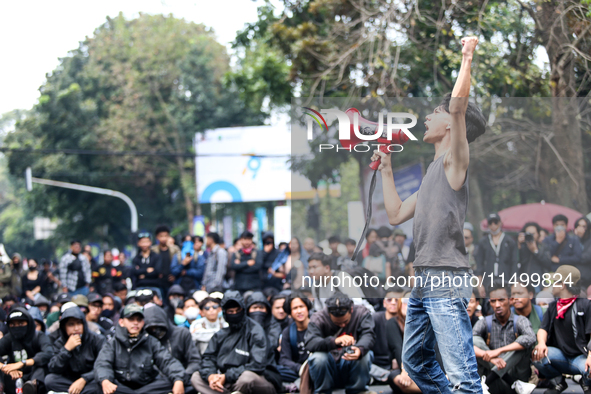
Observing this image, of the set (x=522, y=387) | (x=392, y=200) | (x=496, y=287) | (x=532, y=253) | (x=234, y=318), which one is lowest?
(x=522, y=387)

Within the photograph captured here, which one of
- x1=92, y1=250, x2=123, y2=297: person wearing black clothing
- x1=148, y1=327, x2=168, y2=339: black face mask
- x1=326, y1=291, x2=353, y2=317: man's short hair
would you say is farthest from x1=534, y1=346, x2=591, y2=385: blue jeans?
x1=92, y1=250, x2=123, y2=297: person wearing black clothing

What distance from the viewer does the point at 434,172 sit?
4.16 metres

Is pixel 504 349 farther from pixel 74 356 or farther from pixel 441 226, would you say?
pixel 74 356

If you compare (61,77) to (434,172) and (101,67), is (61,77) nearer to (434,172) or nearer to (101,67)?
(101,67)

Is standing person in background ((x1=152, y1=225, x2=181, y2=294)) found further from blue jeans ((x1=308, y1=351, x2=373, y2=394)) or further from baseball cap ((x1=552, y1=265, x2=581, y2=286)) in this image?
baseball cap ((x1=552, y1=265, x2=581, y2=286))

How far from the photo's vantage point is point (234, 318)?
7.03m

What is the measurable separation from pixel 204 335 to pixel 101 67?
24111mm

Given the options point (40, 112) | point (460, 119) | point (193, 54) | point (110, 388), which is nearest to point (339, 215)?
point (460, 119)

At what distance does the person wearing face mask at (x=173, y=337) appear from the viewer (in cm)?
728

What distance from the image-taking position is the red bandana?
6.14m

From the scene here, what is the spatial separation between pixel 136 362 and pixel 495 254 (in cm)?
392

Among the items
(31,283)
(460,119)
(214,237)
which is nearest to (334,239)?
(460,119)

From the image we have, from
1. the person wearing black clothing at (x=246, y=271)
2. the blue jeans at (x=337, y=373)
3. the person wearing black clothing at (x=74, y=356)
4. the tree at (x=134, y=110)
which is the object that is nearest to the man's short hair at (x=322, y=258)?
the blue jeans at (x=337, y=373)

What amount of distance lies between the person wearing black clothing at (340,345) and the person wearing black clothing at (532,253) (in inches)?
66.2
